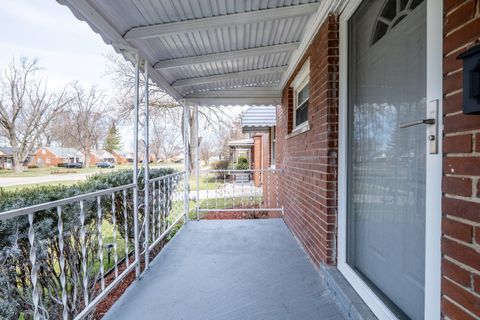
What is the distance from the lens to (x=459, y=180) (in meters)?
0.97

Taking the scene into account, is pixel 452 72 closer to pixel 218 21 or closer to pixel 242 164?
pixel 218 21

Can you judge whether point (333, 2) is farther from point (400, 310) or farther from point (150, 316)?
point (150, 316)

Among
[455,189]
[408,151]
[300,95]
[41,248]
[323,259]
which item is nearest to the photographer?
[455,189]

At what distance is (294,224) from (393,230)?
2454 millimetres

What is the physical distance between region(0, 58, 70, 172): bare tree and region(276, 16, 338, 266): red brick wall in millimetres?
3586

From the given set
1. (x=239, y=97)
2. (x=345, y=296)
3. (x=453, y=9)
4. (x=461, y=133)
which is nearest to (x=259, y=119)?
(x=239, y=97)

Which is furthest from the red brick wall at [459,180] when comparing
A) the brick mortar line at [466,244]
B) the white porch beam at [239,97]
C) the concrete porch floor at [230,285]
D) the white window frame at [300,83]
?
the white porch beam at [239,97]

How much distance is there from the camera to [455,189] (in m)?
0.99

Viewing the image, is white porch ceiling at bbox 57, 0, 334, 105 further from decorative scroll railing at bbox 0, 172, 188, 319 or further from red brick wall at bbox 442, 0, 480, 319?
red brick wall at bbox 442, 0, 480, 319

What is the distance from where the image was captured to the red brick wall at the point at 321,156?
7.76 feet

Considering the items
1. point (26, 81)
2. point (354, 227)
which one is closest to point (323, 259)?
point (354, 227)

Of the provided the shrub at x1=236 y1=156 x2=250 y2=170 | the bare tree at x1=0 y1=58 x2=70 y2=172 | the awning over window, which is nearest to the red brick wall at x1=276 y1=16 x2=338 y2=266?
the bare tree at x1=0 y1=58 x2=70 y2=172

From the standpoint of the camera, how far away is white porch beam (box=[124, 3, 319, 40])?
91.6 inches

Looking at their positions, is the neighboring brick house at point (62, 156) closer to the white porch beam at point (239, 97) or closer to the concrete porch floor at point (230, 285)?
the white porch beam at point (239, 97)
